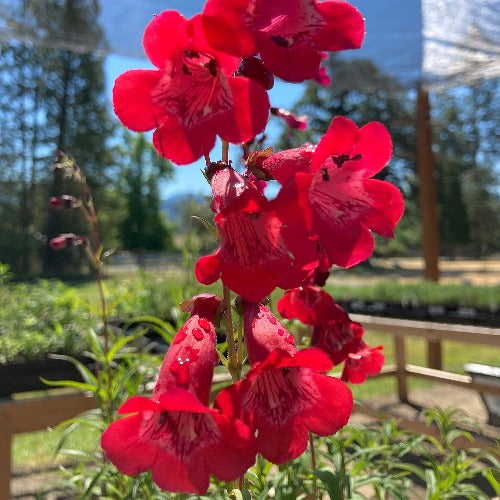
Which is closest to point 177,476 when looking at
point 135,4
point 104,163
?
point 135,4

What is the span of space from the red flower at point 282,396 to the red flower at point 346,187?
10 cm

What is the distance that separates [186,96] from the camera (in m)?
0.51

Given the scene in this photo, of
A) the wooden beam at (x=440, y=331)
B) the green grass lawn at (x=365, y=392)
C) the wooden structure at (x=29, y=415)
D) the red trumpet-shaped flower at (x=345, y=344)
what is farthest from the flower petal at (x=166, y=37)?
the wooden beam at (x=440, y=331)

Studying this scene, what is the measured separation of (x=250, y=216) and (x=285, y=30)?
18 cm

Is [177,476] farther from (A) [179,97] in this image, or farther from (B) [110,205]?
(B) [110,205]

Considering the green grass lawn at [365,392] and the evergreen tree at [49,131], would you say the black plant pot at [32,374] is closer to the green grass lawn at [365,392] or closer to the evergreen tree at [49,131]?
the green grass lawn at [365,392]

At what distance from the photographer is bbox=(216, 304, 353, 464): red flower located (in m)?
0.45

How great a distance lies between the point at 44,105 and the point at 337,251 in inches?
785

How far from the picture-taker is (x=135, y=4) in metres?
3.21

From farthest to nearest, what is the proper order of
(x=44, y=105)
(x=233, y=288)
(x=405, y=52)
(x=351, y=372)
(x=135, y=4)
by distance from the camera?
(x=44, y=105)
(x=405, y=52)
(x=135, y=4)
(x=351, y=372)
(x=233, y=288)

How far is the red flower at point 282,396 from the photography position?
0.45m

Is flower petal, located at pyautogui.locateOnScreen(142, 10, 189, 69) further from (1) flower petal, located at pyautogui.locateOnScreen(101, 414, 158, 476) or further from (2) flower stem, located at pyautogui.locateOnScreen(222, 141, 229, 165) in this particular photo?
(1) flower petal, located at pyautogui.locateOnScreen(101, 414, 158, 476)

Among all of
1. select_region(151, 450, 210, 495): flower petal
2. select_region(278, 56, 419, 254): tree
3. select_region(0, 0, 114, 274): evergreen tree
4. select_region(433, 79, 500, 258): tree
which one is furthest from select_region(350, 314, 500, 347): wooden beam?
select_region(0, 0, 114, 274): evergreen tree

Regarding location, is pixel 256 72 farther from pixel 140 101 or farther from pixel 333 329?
pixel 333 329
